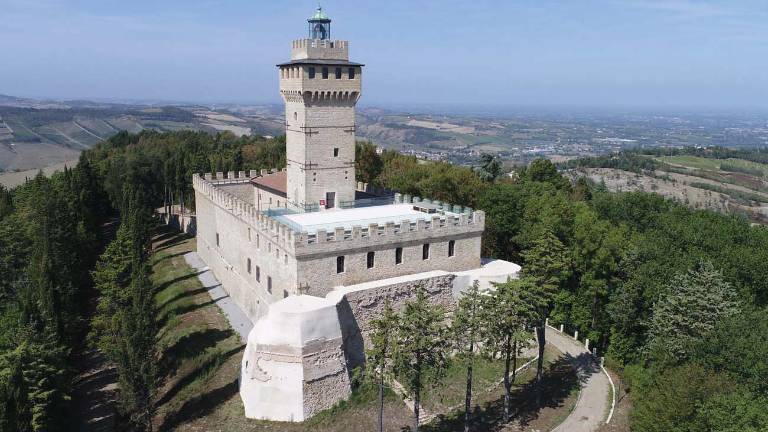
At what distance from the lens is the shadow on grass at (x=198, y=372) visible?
1072 inches

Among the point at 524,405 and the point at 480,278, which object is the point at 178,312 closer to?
the point at 480,278

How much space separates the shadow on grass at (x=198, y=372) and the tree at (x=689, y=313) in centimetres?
2223

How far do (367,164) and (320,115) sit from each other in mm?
27925

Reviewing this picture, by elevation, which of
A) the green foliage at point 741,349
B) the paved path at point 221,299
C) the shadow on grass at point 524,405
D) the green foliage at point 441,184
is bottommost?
the shadow on grass at point 524,405

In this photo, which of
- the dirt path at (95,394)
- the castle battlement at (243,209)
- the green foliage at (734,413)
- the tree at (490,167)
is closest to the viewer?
the green foliage at (734,413)

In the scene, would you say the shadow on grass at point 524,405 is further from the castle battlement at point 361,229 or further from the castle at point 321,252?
the castle battlement at point 361,229

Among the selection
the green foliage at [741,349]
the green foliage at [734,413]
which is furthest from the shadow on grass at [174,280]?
the green foliage at [734,413]

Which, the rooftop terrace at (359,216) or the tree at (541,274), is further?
the rooftop terrace at (359,216)

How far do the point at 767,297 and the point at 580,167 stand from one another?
284 ft

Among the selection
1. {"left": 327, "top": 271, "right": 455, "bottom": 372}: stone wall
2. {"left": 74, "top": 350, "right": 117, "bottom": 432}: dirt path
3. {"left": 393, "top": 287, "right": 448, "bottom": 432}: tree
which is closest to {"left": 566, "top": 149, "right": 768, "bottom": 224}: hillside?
{"left": 327, "top": 271, "right": 455, "bottom": 372}: stone wall

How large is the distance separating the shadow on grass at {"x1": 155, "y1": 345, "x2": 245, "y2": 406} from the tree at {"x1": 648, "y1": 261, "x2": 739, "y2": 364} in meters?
22.2

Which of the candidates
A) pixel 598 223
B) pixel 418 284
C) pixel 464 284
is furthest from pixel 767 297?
pixel 418 284

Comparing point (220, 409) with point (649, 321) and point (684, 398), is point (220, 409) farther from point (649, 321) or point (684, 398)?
point (649, 321)

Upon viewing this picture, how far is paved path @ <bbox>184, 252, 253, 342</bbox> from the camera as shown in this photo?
1288 inches
